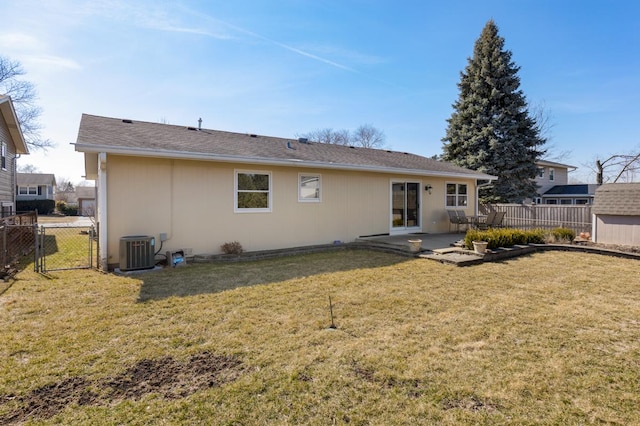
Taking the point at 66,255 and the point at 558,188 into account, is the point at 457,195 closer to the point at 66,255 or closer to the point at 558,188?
the point at 66,255

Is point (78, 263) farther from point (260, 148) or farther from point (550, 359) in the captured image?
point (550, 359)

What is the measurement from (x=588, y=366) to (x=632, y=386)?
0.34m

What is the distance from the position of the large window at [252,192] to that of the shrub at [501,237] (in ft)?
17.7

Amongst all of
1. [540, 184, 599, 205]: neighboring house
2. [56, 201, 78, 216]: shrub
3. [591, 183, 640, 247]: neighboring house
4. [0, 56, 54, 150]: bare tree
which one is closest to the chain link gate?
[591, 183, 640, 247]: neighboring house

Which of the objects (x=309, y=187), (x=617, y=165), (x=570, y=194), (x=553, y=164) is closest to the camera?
(x=309, y=187)

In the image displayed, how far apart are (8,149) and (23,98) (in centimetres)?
1314

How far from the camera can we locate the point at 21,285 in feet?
18.6

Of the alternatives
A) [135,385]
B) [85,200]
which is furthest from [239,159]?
[85,200]

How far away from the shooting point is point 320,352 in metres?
3.19

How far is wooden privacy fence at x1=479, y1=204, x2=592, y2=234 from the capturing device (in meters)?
12.8

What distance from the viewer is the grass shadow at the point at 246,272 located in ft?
18.2

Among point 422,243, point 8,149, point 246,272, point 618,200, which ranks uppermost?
point 8,149

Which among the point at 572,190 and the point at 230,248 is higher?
the point at 572,190

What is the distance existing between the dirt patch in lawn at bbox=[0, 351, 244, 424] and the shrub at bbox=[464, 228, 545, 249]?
7.19m
